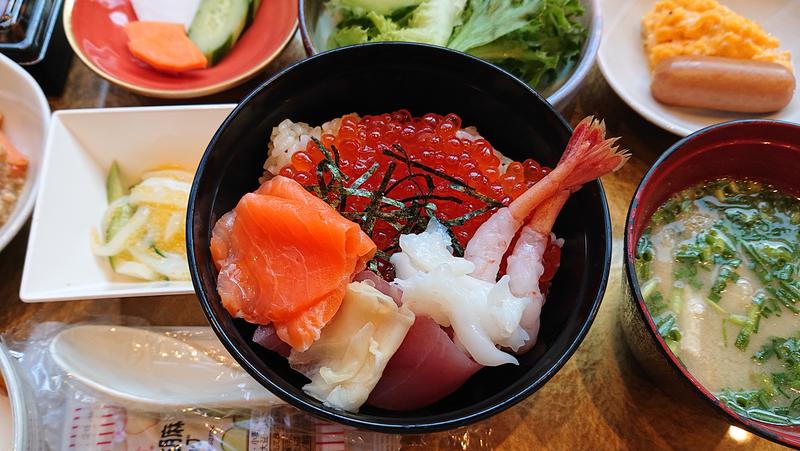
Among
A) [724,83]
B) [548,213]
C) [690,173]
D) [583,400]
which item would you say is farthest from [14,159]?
[724,83]

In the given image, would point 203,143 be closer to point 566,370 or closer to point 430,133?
point 430,133

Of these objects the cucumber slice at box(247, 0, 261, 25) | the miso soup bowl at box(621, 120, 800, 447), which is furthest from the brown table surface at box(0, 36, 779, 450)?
the cucumber slice at box(247, 0, 261, 25)

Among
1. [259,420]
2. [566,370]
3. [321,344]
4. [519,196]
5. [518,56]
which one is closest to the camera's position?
[321,344]

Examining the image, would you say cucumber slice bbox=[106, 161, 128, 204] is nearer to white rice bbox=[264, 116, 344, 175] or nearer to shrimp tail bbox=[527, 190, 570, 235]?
white rice bbox=[264, 116, 344, 175]

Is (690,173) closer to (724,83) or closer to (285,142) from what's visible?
(724,83)

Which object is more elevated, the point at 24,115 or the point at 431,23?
the point at 431,23

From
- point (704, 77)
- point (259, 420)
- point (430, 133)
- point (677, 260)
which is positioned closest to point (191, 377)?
point (259, 420)
